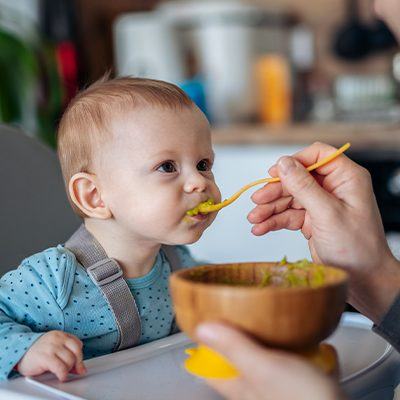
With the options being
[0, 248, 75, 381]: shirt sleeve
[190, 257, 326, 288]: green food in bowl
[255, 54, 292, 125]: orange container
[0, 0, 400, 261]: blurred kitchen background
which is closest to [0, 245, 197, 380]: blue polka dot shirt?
[0, 248, 75, 381]: shirt sleeve

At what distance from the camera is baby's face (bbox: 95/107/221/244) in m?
0.86

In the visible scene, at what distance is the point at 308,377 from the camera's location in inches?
22.9

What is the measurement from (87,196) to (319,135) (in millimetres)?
1309

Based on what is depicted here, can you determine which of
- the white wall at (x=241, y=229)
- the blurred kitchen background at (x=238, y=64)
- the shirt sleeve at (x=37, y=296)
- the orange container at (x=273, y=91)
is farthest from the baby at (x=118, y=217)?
the orange container at (x=273, y=91)

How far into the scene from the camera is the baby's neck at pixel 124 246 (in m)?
0.93

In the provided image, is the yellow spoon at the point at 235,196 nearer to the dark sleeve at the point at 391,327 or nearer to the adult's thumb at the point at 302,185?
the adult's thumb at the point at 302,185

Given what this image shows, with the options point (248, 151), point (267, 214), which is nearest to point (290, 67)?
point (248, 151)

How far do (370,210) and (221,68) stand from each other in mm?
1854

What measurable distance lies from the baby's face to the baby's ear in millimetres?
18

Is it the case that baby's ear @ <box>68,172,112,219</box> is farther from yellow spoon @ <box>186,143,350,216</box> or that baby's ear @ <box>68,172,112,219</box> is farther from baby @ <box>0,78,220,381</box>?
yellow spoon @ <box>186,143,350,216</box>

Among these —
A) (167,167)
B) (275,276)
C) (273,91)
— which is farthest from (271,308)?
(273,91)

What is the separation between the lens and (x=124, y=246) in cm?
93

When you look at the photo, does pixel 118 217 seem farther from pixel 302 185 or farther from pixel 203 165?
pixel 302 185

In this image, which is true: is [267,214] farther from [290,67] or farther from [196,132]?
[290,67]
